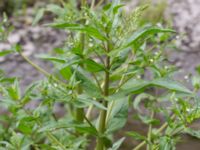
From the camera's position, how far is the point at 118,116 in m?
1.48

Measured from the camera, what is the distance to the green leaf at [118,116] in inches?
57.3

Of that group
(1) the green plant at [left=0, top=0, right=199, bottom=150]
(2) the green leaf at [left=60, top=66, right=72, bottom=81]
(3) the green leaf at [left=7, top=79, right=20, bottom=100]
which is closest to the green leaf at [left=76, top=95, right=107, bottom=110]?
(1) the green plant at [left=0, top=0, right=199, bottom=150]

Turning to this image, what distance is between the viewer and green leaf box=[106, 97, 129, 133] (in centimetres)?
146

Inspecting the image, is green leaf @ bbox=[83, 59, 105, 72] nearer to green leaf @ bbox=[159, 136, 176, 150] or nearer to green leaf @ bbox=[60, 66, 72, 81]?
green leaf @ bbox=[60, 66, 72, 81]

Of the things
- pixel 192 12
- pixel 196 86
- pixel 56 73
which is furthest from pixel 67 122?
pixel 192 12

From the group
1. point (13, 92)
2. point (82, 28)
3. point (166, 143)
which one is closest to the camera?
point (82, 28)

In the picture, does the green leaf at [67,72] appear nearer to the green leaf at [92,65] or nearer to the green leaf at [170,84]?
the green leaf at [92,65]

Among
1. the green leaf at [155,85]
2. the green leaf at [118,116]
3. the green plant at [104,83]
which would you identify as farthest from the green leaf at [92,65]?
the green leaf at [118,116]

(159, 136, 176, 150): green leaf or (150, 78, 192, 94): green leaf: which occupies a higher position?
(150, 78, 192, 94): green leaf

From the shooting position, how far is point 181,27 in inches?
168

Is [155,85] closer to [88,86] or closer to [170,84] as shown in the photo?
[170,84]

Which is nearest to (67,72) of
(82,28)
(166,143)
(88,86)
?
(88,86)

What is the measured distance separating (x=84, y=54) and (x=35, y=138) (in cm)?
49

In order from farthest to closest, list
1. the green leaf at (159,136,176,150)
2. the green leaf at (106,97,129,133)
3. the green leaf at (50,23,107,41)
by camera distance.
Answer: the green leaf at (106,97,129,133), the green leaf at (159,136,176,150), the green leaf at (50,23,107,41)
